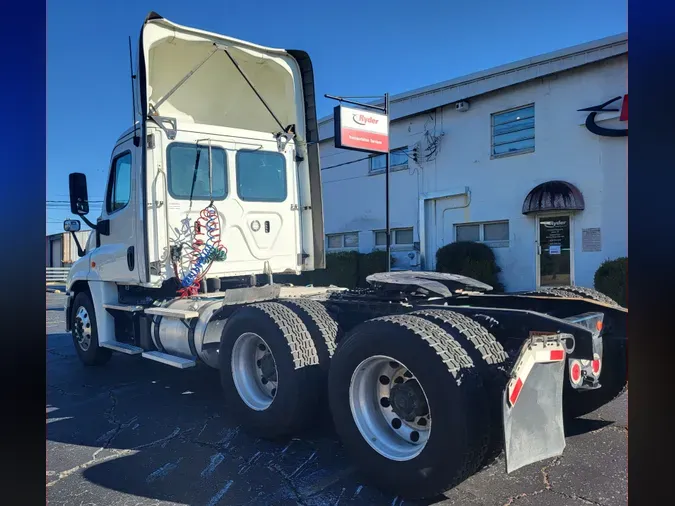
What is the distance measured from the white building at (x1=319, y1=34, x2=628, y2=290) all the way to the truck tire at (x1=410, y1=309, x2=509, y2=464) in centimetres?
893

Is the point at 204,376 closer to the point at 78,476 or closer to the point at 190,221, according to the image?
the point at 190,221

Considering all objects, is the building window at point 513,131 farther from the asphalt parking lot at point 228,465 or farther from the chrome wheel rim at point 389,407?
the chrome wheel rim at point 389,407

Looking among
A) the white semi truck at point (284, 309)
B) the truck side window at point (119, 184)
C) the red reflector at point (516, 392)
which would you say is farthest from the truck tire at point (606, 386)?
the truck side window at point (119, 184)

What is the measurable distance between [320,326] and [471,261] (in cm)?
1078

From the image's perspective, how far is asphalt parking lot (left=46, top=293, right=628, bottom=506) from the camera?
3.28 metres

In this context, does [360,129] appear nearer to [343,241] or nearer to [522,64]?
[522,64]

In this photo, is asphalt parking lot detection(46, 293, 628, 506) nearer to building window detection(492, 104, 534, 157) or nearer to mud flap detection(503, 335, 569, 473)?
mud flap detection(503, 335, 569, 473)

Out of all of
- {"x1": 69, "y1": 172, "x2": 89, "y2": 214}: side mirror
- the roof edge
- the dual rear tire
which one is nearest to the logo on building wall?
the roof edge

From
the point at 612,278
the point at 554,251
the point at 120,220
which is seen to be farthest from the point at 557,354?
the point at 554,251

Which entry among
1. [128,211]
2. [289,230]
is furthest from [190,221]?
[289,230]

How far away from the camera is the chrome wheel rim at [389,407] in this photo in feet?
10.7

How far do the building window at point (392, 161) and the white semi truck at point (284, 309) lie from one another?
10816mm

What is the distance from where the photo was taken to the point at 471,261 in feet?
46.9

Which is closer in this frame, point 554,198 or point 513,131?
point 554,198
